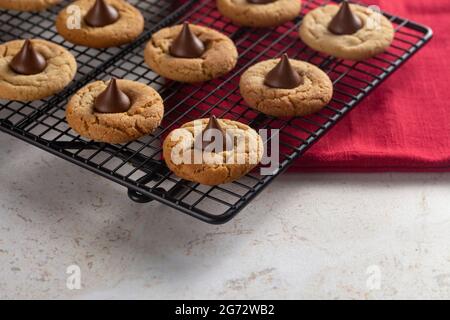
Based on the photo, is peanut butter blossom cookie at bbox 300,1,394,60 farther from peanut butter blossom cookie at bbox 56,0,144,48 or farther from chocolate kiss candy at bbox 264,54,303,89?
peanut butter blossom cookie at bbox 56,0,144,48

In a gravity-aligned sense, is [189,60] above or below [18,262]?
above

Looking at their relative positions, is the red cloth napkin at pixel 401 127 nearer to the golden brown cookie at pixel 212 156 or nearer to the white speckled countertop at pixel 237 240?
the white speckled countertop at pixel 237 240

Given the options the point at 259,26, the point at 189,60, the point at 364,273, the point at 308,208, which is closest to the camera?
the point at 364,273

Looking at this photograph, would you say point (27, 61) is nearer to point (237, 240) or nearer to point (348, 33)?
point (237, 240)

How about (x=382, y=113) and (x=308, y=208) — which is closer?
(x=308, y=208)

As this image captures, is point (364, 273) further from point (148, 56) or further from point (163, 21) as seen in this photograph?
point (163, 21)

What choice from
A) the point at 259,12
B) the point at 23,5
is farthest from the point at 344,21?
the point at 23,5

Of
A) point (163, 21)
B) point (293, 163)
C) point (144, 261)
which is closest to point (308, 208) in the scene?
point (293, 163)
